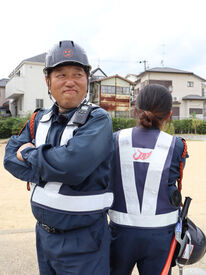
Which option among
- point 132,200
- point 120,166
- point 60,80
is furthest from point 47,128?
point 132,200

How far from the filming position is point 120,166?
176cm

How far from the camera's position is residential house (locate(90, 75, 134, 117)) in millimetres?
31781

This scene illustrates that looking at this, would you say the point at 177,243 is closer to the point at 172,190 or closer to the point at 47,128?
the point at 172,190

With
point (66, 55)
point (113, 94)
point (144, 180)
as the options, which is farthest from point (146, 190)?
point (113, 94)

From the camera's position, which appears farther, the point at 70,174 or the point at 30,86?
the point at 30,86

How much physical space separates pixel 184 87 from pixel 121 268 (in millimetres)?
40555

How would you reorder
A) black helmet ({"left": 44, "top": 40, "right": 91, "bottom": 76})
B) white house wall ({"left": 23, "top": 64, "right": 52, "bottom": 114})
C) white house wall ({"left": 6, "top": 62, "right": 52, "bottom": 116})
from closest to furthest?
black helmet ({"left": 44, "top": 40, "right": 91, "bottom": 76}) < white house wall ({"left": 6, "top": 62, "right": 52, "bottom": 116}) < white house wall ({"left": 23, "top": 64, "right": 52, "bottom": 114})

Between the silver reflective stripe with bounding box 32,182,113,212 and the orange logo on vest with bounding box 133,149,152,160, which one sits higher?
the orange logo on vest with bounding box 133,149,152,160

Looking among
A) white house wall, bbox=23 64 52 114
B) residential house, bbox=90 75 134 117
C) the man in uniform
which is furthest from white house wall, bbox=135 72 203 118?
the man in uniform

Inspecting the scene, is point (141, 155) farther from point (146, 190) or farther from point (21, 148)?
point (21, 148)

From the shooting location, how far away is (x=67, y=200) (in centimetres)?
147

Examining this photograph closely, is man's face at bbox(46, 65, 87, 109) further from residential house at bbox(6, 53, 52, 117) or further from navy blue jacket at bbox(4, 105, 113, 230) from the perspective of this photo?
residential house at bbox(6, 53, 52, 117)

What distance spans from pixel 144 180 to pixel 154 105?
51 centimetres

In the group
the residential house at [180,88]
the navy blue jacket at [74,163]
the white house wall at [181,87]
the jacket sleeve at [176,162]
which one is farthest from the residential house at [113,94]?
the navy blue jacket at [74,163]
